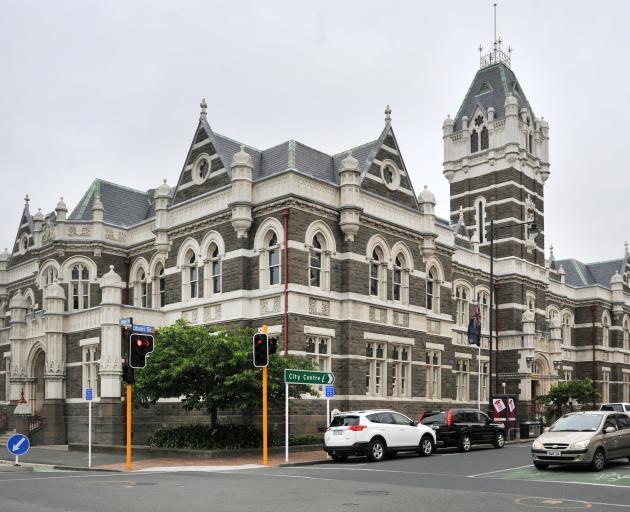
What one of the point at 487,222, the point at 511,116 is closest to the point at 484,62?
the point at 511,116

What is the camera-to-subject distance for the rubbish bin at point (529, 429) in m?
34.8

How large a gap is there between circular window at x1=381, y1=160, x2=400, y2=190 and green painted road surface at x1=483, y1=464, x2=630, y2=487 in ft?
53.7

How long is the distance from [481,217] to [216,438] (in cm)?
2844

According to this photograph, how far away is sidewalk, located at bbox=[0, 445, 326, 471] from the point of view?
22.2 m

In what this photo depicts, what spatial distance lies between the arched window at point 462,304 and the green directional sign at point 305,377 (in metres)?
20.0

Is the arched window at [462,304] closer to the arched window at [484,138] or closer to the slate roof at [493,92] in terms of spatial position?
the arched window at [484,138]

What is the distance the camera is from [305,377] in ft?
76.9

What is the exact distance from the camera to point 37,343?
3681 cm

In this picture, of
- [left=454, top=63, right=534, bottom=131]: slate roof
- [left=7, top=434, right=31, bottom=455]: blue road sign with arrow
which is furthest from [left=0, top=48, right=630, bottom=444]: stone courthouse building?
[left=7, top=434, right=31, bottom=455]: blue road sign with arrow

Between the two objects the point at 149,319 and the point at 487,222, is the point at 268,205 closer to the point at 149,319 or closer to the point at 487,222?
the point at 149,319

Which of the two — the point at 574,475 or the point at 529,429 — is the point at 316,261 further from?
the point at 574,475

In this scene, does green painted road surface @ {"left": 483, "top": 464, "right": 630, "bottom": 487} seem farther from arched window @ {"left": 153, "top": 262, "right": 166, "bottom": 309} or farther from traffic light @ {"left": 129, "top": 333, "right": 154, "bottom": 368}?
arched window @ {"left": 153, "top": 262, "right": 166, "bottom": 309}

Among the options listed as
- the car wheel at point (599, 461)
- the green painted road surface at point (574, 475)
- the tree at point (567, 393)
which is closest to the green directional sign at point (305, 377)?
the green painted road surface at point (574, 475)

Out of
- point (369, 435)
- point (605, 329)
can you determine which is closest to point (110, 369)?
point (369, 435)
